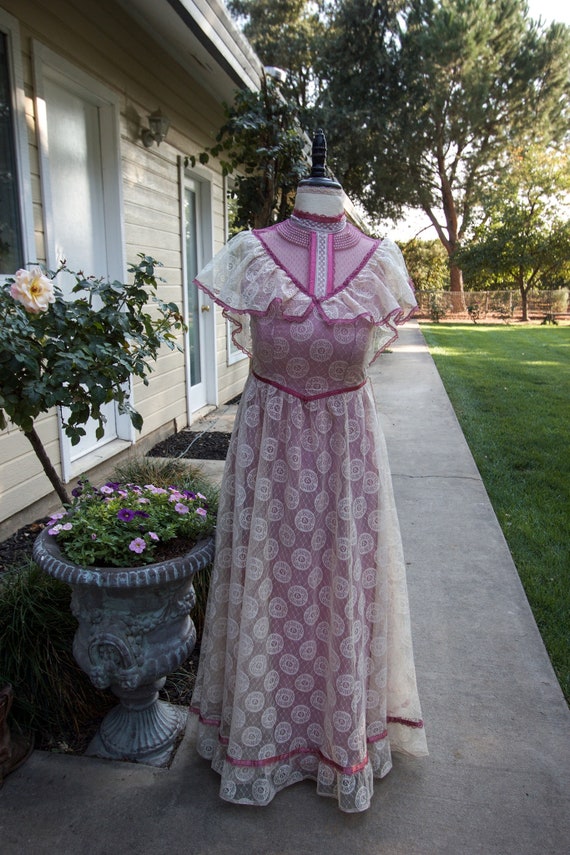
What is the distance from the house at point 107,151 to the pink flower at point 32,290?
135cm

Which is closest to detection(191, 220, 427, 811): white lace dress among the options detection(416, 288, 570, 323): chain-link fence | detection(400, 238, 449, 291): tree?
detection(416, 288, 570, 323): chain-link fence

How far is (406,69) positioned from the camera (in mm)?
18625

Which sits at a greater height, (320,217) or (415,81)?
(415,81)

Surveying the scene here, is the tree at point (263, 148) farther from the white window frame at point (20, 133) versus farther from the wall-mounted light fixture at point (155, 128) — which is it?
the white window frame at point (20, 133)

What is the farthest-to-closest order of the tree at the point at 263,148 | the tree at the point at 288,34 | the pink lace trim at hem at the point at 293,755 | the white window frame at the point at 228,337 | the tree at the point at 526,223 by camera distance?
the tree at the point at 526,223
the tree at the point at 288,34
the white window frame at the point at 228,337
the tree at the point at 263,148
the pink lace trim at hem at the point at 293,755

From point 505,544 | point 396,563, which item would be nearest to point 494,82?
point 505,544

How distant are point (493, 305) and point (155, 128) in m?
22.5

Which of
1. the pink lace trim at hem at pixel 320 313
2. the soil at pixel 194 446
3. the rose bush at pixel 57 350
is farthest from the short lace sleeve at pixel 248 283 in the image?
the soil at pixel 194 446

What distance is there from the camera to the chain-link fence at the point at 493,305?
80.3 ft

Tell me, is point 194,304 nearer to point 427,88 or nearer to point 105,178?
point 105,178

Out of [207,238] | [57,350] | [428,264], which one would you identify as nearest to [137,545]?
[57,350]

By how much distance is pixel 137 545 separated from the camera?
1869 mm

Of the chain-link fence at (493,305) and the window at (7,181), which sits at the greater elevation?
the window at (7,181)

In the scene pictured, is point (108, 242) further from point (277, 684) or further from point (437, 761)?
point (437, 761)
